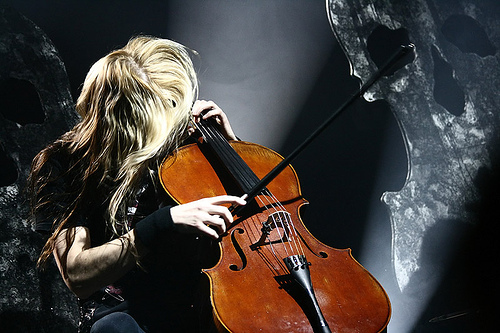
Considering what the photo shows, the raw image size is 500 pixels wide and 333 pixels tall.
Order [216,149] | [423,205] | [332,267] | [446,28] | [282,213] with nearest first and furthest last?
[332,267]
[282,213]
[216,149]
[423,205]
[446,28]

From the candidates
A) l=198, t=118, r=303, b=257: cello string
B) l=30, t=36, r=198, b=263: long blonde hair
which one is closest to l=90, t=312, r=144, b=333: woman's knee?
l=30, t=36, r=198, b=263: long blonde hair

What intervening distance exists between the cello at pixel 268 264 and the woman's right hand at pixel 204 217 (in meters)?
0.05

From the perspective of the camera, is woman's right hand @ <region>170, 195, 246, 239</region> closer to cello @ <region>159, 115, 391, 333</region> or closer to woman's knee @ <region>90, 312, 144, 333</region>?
cello @ <region>159, 115, 391, 333</region>

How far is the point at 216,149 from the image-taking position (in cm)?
127

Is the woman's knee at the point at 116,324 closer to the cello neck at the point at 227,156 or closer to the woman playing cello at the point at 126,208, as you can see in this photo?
the woman playing cello at the point at 126,208

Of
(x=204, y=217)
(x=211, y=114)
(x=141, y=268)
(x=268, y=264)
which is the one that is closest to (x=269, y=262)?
(x=268, y=264)

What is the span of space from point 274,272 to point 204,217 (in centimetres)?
21

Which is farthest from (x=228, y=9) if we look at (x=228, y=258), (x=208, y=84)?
(x=228, y=258)

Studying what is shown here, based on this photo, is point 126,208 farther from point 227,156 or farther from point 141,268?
point 227,156

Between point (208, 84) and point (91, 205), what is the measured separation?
28.5 inches

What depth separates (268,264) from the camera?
3.30 feet

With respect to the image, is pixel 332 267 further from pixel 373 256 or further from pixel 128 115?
pixel 373 256

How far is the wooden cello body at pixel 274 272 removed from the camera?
2.92 feet

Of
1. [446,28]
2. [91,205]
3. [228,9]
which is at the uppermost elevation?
[446,28]
